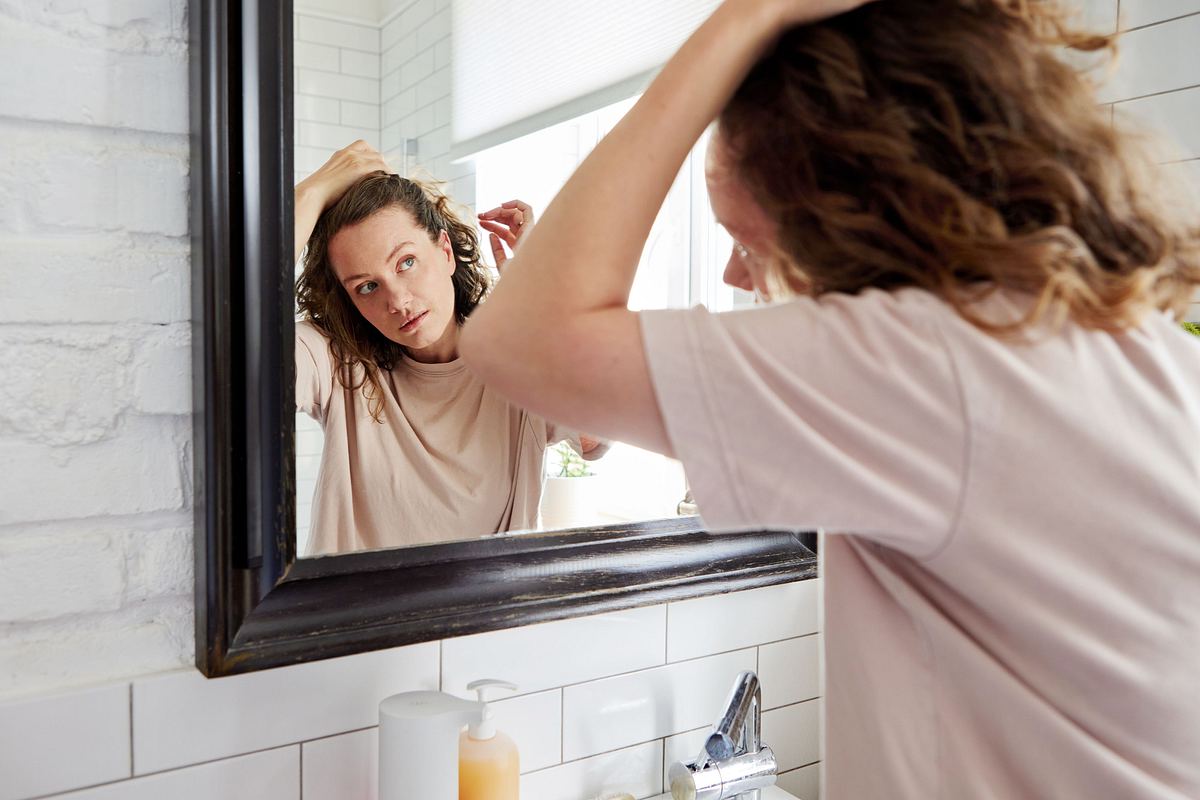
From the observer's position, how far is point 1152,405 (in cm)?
52

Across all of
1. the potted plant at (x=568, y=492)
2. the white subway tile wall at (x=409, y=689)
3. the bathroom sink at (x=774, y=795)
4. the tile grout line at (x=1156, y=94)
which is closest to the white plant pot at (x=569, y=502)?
the potted plant at (x=568, y=492)

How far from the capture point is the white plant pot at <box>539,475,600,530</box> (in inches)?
38.2

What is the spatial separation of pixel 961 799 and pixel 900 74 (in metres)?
0.45

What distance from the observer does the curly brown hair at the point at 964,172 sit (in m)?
0.51

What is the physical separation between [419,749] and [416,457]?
27 centimetres

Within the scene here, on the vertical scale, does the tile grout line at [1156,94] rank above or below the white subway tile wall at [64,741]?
above

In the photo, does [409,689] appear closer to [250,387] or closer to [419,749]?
[419,749]

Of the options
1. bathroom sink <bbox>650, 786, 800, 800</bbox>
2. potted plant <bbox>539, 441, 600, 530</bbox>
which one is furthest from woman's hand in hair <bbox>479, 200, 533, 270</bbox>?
bathroom sink <bbox>650, 786, 800, 800</bbox>

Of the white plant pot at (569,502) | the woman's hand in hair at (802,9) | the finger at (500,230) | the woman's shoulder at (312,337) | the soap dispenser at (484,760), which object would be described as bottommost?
the soap dispenser at (484,760)

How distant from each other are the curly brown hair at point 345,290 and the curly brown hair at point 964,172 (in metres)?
0.40

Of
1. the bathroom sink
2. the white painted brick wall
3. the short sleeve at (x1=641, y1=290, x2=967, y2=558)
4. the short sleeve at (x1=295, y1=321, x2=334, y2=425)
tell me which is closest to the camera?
the short sleeve at (x1=641, y1=290, x2=967, y2=558)

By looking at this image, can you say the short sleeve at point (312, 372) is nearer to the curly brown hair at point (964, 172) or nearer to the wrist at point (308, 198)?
the wrist at point (308, 198)

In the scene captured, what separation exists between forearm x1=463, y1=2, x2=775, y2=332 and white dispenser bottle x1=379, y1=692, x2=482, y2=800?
0.41m

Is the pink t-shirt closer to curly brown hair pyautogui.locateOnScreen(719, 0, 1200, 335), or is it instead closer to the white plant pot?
curly brown hair pyautogui.locateOnScreen(719, 0, 1200, 335)
